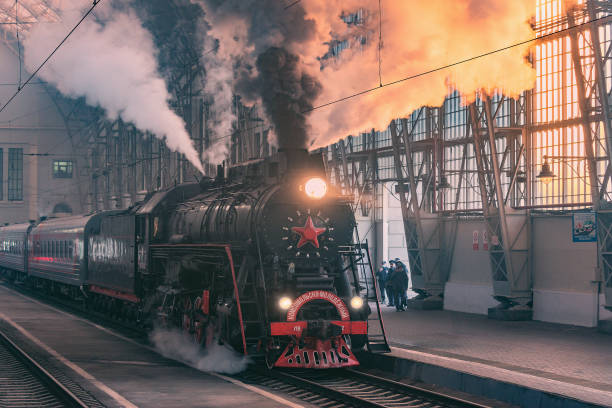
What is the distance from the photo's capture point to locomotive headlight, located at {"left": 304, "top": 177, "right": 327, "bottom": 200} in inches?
548

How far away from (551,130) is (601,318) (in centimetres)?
489

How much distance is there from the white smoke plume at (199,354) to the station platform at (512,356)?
9.39 feet

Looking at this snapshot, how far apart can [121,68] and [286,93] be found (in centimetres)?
1957

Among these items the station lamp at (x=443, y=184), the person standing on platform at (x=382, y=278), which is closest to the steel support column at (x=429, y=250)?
the station lamp at (x=443, y=184)

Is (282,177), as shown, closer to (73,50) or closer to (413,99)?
(413,99)

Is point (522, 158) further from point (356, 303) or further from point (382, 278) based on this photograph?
point (356, 303)

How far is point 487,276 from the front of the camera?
23.3m

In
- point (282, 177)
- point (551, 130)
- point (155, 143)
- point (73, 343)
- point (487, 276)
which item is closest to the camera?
point (282, 177)

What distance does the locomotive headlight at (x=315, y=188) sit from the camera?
1391cm

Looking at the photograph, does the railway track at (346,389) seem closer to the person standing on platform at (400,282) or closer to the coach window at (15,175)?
the person standing on platform at (400,282)

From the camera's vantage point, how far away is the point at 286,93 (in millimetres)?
15977

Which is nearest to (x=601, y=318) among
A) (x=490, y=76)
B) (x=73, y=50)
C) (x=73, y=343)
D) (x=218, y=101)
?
(x=490, y=76)

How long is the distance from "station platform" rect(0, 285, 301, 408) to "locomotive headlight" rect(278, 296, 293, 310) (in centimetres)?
139

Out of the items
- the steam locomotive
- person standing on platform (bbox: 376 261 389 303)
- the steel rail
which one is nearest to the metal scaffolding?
person standing on platform (bbox: 376 261 389 303)
